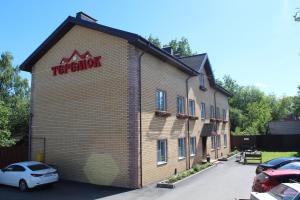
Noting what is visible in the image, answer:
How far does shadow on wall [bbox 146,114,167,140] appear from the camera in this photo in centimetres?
1836

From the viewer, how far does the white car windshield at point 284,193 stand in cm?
766

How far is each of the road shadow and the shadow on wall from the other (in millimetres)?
3428

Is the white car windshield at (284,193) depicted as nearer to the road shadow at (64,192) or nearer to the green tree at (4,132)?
the road shadow at (64,192)

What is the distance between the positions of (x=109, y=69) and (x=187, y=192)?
7613 mm

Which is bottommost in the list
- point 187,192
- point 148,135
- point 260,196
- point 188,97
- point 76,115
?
point 187,192

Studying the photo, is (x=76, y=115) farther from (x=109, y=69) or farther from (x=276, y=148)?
(x=276, y=148)

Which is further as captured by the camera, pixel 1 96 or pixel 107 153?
pixel 1 96

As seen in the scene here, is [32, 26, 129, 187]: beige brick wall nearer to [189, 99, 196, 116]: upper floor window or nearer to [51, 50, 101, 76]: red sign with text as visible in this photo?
[51, 50, 101, 76]: red sign with text

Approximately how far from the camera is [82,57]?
19359mm

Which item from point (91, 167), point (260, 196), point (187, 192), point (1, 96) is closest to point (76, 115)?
point (91, 167)

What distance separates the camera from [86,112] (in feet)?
61.4

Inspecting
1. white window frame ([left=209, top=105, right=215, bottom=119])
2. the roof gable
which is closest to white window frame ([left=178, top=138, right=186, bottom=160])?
the roof gable

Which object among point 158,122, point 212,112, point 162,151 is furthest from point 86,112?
point 212,112

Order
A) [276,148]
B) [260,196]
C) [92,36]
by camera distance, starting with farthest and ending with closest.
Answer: [276,148], [92,36], [260,196]
